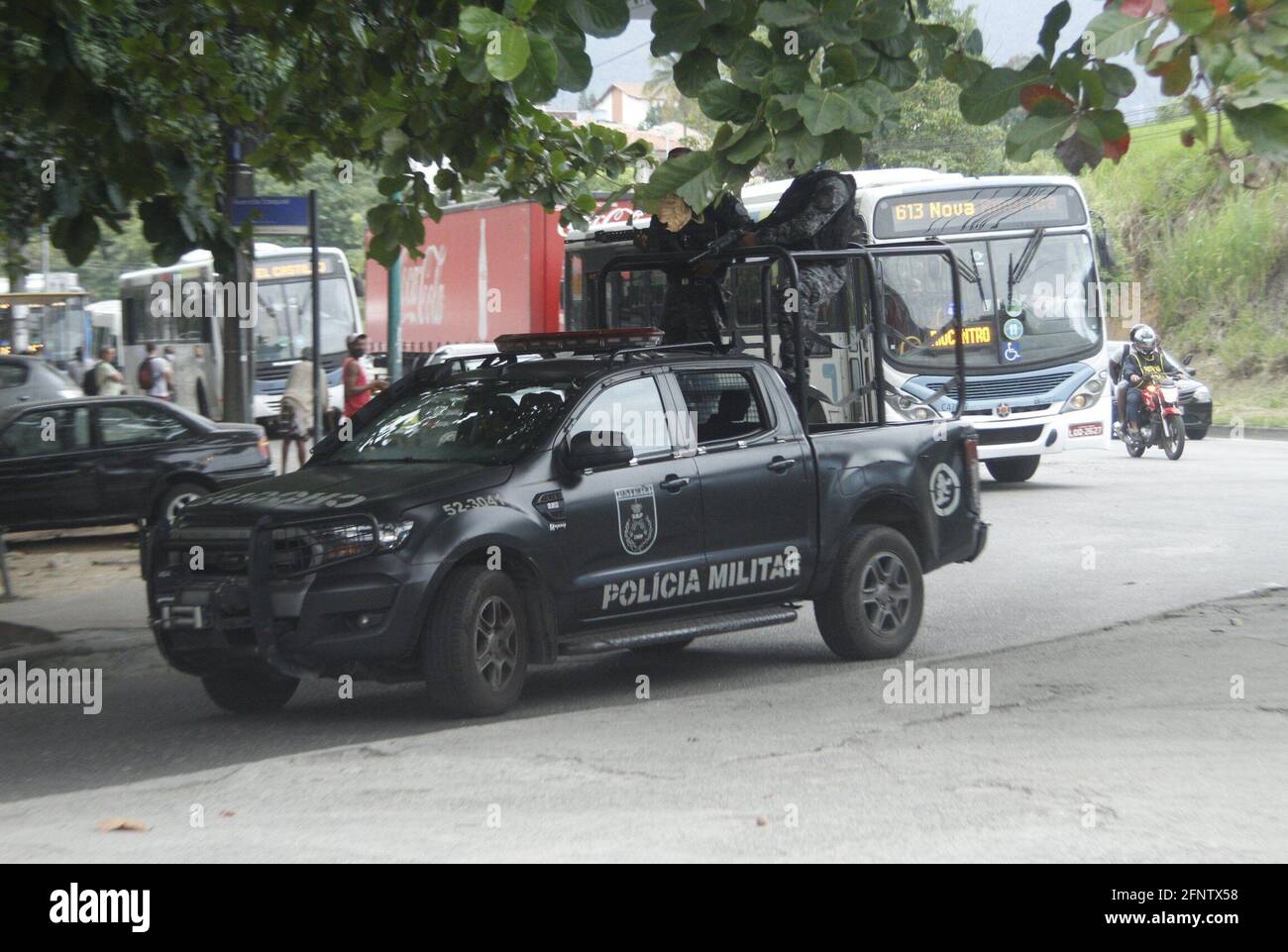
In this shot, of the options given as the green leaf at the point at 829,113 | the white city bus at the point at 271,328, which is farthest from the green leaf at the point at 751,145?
the white city bus at the point at 271,328

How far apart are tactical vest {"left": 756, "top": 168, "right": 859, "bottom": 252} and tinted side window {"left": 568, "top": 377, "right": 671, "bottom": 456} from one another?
5.75ft

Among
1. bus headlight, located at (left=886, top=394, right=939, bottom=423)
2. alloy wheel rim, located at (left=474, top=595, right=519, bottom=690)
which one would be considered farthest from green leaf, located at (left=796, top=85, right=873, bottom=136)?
bus headlight, located at (left=886, top=394, right=939, bottom=423)

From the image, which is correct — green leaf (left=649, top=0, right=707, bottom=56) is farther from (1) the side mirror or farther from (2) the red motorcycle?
(2) the red motorcycle

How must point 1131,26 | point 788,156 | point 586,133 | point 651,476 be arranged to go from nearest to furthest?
point 1131,26
point 788,156
point 651,476
point 586,133

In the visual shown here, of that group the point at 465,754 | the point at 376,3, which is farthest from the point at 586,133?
the point at 465,754

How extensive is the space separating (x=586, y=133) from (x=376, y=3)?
3031 mm

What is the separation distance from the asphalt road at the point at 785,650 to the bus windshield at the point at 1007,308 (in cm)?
180

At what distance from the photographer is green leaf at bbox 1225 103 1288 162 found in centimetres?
620

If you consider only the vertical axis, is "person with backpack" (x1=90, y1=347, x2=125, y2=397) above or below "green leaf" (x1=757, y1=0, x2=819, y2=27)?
below

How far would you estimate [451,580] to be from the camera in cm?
789

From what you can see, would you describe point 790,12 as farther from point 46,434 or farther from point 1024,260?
point 1024,260

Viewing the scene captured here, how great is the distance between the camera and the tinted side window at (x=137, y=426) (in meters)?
16.8

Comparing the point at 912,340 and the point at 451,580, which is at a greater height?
the point at 912,340
